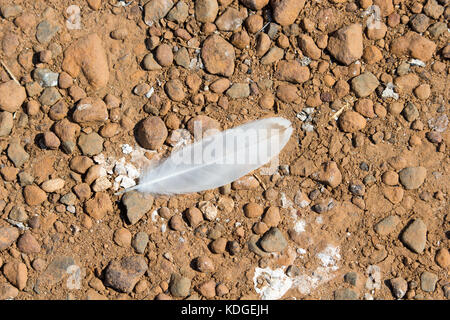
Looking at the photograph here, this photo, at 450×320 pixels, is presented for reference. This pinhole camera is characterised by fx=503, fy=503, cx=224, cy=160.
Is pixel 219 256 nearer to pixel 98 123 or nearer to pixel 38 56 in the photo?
pixel 98 123

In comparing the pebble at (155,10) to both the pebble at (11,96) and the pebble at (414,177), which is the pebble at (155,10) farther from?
the pebble at (414,177)

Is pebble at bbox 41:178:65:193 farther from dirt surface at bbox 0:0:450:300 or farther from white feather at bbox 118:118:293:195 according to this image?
white feather at bbox 118:118:293:195

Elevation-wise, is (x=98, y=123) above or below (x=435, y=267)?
above

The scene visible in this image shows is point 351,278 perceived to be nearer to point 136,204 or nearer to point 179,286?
point 179,286

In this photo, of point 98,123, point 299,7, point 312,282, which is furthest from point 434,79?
point 98,123

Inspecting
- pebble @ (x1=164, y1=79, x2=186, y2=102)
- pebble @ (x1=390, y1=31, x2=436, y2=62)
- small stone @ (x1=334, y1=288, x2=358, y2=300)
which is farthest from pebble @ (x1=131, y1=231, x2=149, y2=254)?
pebble @ (x1=390, y1=31, x2=436, y2=62)
